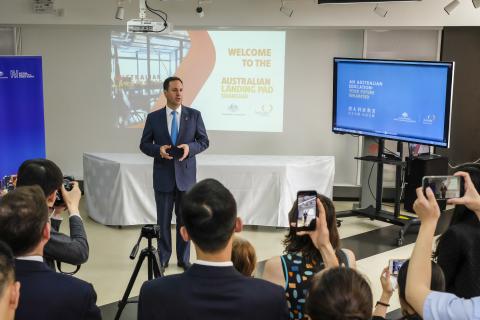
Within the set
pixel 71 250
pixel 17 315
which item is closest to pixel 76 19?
pixel 71 250

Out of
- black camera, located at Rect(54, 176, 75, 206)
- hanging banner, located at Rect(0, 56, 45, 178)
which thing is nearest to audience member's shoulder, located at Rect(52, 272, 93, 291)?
black camera, located at Rect(54, 176, 75, 206)

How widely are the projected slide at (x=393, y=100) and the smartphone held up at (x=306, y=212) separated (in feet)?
12.4

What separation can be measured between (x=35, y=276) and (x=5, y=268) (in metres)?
0.36

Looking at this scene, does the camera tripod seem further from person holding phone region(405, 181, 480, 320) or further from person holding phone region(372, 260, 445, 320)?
person holding phone region(405, 181, 480, 320)

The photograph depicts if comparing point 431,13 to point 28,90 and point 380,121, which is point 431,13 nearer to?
point 380,121

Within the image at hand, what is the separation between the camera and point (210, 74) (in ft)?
24.9

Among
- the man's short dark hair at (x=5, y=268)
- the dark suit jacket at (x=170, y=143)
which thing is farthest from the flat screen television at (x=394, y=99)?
the man's short dark hair at (x=5, y=268)

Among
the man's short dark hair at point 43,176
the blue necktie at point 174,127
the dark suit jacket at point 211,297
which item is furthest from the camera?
the blue necktie at point 174,127

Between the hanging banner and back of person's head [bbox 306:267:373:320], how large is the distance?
4.87 metres

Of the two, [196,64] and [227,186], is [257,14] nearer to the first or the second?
[196,64]

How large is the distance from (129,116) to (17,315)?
19.4 feet

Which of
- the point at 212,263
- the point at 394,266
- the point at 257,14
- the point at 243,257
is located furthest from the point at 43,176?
the point at 257,14

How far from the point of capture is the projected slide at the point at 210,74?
752cm

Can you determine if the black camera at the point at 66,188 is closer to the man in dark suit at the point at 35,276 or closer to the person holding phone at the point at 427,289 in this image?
the man in dark suit at the point at 35,276
